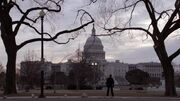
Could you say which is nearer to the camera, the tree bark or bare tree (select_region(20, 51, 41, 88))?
the tree bark

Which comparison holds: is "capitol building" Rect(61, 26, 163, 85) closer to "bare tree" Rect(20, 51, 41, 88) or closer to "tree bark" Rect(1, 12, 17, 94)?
"bare tree" Rect(20, 51, 41, 88)

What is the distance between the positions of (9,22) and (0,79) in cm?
7078

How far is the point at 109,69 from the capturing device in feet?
613

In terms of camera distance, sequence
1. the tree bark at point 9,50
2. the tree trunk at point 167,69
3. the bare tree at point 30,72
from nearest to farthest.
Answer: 1. the tree trunk at point 167,69
2. the tree bark at point 9,50
3. the bare tree at point 30,72

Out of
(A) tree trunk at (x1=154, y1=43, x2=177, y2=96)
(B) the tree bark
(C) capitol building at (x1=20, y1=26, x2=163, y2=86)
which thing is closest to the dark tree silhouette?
(C) capitol building at (x1=20, y1=26, x2=163, y2=86)

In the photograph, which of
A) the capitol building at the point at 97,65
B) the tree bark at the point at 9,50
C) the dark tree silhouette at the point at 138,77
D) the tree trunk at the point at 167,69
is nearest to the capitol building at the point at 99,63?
the capitol building at the point at 97,65

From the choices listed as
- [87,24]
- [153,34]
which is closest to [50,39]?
[87,24]

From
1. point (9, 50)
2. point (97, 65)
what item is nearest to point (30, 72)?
point (97, 65)

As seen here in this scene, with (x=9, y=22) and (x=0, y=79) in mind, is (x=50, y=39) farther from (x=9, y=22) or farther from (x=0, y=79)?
(x=0, y=79)

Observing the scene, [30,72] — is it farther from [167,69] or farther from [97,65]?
[167,69]

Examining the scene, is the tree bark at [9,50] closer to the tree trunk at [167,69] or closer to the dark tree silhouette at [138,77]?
the tree trunk at [167,69]

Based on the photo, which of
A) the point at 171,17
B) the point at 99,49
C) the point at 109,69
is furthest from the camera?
the point at 109,69

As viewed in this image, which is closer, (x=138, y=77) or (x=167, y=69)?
(x=167, y=69)

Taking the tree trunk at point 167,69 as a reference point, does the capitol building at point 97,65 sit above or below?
above
